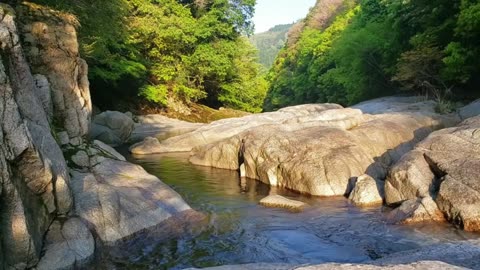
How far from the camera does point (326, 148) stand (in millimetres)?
16906

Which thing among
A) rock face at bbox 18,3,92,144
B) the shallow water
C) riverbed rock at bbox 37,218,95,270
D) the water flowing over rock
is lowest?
the shallow water

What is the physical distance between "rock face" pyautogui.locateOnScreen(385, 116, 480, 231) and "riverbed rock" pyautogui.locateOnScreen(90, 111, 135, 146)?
1868 cm

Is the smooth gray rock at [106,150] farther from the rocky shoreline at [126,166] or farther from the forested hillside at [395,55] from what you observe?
the forested hillside at [395,55]

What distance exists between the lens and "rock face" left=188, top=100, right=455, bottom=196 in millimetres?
16141

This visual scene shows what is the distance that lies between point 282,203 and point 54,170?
721cm

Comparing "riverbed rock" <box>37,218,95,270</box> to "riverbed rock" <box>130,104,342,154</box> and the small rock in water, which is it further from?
"riverbed rock" <box>130,104,342,154</box>

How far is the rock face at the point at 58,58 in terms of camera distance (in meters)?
13.0

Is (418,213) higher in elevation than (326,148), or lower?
lower

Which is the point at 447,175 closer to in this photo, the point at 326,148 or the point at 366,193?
the point at 366,193

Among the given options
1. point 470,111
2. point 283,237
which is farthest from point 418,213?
point 470,111

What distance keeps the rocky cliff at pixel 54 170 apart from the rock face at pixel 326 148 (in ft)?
18.1

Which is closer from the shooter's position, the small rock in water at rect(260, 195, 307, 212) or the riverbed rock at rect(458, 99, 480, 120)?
the small rock in water at rect(260, 195, 307, 212)

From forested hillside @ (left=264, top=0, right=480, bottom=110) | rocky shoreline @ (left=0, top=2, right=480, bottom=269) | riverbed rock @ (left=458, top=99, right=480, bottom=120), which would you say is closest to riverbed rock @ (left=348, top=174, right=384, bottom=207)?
rocky shoreline @ (left=0, top=2, right=480, bottom=269)

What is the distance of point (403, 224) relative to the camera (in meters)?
11.7
